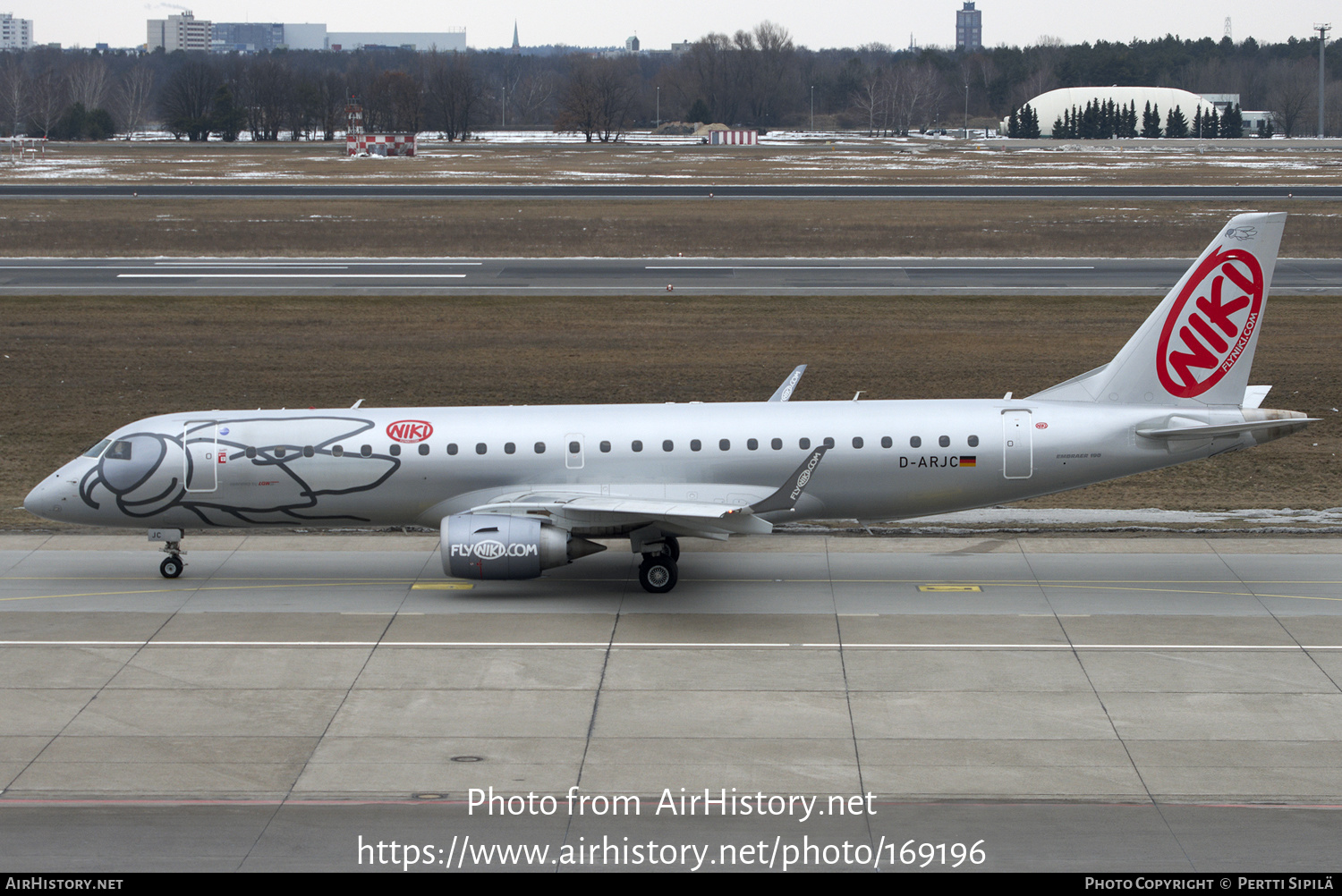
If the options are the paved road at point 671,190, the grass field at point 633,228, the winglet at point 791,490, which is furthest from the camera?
the paved road at point 671,190

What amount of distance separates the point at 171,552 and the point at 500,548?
7.90 meters

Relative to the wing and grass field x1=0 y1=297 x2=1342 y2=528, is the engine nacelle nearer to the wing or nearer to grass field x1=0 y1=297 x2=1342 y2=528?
the wing

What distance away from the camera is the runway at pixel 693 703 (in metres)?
16.7

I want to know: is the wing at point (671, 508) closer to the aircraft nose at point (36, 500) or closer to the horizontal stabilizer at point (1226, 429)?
the horizontal stabilizer at point (1226, 429)

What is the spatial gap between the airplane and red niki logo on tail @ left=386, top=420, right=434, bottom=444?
0.08 ft

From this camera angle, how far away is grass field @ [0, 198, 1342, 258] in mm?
78062

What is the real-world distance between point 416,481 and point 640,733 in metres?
9.21

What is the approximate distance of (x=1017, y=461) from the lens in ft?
88.1

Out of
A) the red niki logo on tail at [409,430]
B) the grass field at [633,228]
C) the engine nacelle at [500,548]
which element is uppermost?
the grass field at [633,228]

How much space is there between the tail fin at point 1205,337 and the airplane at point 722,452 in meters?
0.03

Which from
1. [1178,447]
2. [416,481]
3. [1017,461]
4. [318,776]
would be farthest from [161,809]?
[1178,447]

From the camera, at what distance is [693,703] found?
2111cm

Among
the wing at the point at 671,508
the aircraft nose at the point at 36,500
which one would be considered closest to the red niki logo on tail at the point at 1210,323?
the wing at the point at 671,508

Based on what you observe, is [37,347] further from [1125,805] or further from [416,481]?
[1125,805]
